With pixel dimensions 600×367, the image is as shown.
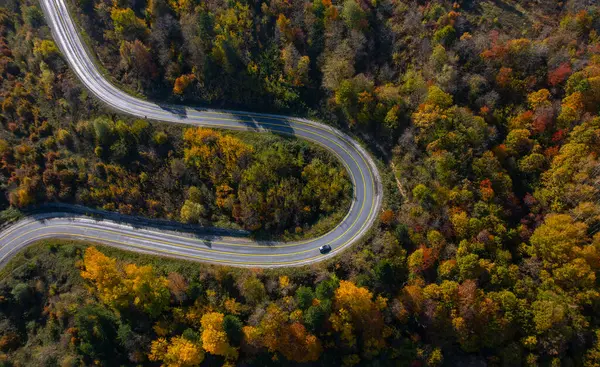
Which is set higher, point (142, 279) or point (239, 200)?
point (239, 200)

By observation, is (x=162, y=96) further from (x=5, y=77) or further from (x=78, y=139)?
(x=5, y=77)

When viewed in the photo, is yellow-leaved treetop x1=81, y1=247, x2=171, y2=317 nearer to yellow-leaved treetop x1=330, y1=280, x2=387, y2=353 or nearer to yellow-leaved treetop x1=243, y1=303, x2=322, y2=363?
yellow-leaved treetop x1=243, y1=303, x2=322, y2=363

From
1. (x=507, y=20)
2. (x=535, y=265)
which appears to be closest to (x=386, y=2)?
(x=507, y=20)

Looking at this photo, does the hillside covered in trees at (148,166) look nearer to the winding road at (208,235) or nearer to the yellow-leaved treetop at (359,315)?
the winding road at (208,235)

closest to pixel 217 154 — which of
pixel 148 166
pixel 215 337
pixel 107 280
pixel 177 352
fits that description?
pixel 148 166

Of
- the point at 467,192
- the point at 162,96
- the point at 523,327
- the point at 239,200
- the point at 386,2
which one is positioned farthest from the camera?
the point at 162,96

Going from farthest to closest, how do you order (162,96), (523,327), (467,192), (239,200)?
1. (162,96)
2. (239,200)
3. (467,192)
4. (523,327)

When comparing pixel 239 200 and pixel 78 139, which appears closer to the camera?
pixel 239 200
